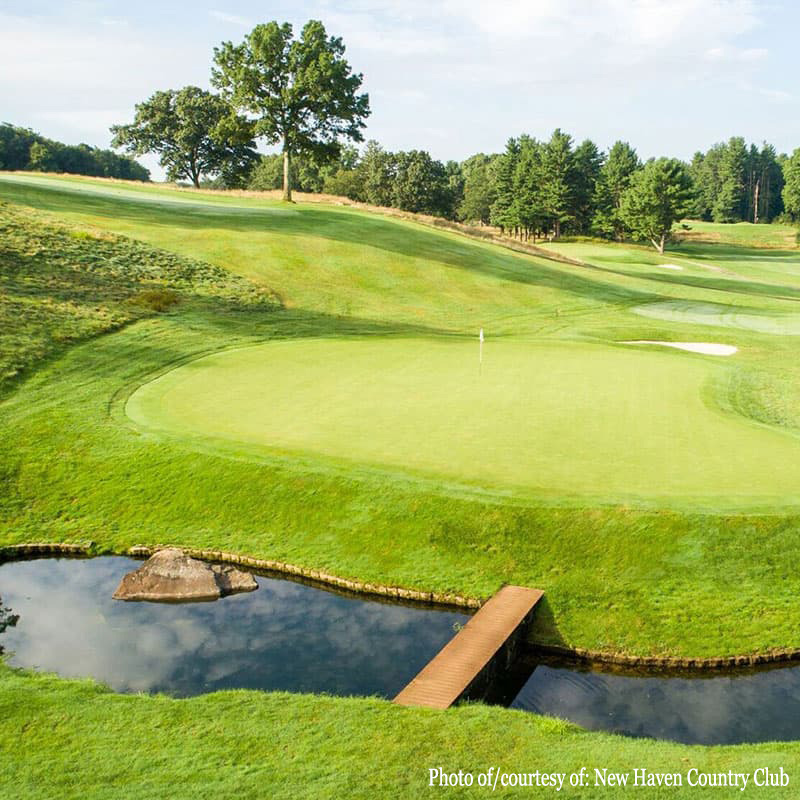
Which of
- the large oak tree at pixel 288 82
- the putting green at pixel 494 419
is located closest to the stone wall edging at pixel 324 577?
the putting green at pixel 494 419

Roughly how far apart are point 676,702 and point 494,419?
789 cm

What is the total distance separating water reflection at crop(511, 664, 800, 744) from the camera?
374 inches

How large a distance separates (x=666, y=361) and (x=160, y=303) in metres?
18.4

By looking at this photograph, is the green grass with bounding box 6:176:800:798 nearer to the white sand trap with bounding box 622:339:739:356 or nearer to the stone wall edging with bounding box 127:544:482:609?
the stone wall edging with bounding box 127:544:482:609

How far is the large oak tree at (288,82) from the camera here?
59.4 m

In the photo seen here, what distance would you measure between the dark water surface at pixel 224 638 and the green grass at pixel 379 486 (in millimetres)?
910

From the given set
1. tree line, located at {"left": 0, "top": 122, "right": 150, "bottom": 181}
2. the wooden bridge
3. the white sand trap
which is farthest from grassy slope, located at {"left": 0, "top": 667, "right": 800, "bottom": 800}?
tree line, located at {"left": 0, "top": 122, "right": 150, "bottom": 181}

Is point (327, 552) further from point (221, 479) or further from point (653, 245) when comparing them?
point (653, 245)

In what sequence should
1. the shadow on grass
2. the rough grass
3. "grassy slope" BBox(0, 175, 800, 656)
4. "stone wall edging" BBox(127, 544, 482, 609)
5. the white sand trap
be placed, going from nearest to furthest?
"grassy slope" BBox(0, 175, 800, 656) → "stone wall edging" BBox(127, 544, 482, 609) → the rough grass → the white sand trap → the shadow on grass

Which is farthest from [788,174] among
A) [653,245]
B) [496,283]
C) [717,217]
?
[496,283]

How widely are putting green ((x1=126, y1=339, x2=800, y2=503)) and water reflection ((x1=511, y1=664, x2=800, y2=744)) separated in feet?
10.7

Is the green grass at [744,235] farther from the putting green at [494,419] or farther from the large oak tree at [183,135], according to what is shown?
the putting green at [494,419]

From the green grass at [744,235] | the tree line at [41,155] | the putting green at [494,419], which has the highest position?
the tree line at [41,155]

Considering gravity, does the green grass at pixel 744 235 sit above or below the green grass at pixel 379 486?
above
